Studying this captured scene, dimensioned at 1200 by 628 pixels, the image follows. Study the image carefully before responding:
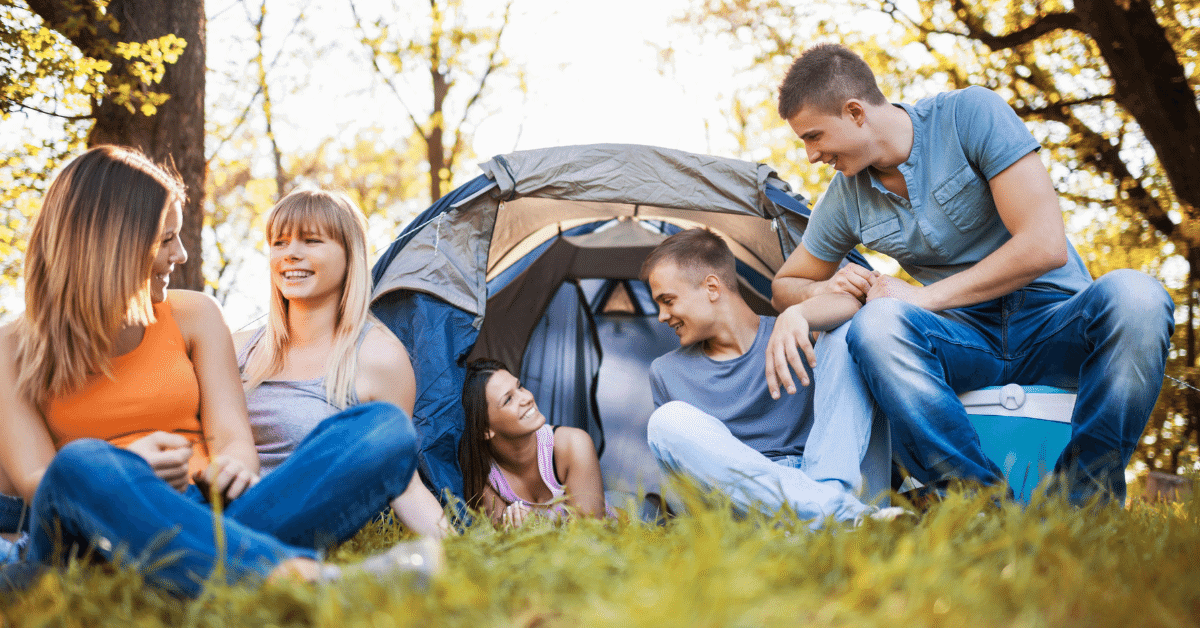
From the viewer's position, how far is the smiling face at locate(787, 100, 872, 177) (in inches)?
82.0

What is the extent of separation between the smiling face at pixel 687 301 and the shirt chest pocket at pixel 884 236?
1.66 ft

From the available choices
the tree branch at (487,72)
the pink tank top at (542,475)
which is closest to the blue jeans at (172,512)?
the pink tank top at (542,475)

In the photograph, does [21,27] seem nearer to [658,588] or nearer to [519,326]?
[519,326]

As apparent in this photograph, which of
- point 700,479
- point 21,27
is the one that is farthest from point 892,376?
point 21,27

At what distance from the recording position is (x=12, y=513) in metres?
1.55

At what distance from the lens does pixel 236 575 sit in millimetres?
1186

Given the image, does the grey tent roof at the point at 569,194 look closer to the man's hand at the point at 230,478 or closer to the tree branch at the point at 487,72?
the man's hand at the point at 230,478

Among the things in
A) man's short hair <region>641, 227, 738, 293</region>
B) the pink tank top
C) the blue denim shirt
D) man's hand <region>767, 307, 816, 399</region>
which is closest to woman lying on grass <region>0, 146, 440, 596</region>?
man's hand <region>767, 307, 816, 399</region>

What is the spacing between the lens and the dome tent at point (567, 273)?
2598mm

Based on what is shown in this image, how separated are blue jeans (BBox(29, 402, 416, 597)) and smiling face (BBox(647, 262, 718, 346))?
1.32m

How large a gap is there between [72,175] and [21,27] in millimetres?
1552

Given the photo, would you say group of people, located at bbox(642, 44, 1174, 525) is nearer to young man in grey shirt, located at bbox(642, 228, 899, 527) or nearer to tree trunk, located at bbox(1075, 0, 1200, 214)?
young man in grey shirt, located at bbox(642, 228, 899, 527)

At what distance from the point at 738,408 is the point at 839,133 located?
34.1 inches

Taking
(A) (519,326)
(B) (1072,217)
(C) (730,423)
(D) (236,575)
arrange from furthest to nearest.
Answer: (B) (1072,217), (A) (519,326), (C) (730,423), (D) (236,575)
